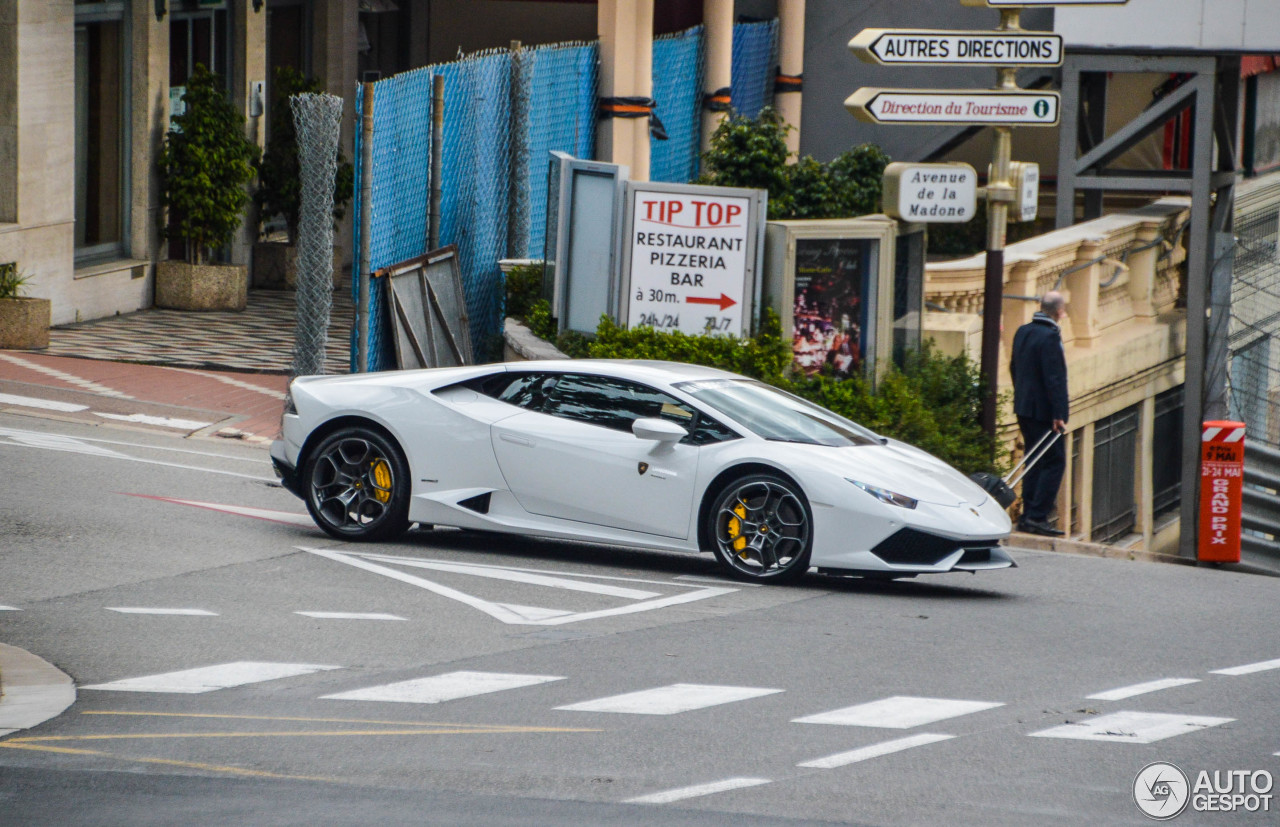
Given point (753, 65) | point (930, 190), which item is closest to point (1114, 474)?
point (930, 190)

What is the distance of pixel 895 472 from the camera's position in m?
10.2

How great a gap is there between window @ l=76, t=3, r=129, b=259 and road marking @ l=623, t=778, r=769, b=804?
53.4ft

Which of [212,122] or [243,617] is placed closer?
[243,617]

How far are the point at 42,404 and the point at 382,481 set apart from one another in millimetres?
5471

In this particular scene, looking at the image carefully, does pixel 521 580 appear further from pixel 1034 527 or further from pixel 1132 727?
pixel 1034 527

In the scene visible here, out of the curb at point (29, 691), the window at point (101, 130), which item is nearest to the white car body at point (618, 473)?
the curb at point (29, 691)

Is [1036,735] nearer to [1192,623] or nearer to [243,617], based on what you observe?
[1192,623]

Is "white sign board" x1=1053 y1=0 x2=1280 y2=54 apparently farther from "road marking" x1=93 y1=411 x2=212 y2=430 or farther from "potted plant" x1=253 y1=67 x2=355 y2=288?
"road marking" x1=93 y1=411 x2=212 y2=430

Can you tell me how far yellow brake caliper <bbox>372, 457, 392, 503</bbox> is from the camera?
1093cm

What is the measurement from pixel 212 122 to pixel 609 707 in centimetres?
1591

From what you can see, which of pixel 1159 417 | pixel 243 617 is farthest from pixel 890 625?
pixel 1159 417

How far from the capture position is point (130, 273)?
2111 cm

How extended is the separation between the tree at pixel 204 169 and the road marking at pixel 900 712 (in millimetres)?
15685

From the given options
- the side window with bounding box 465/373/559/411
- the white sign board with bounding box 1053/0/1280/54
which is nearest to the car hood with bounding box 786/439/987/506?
the side window with bounding box 465/373/559/411
